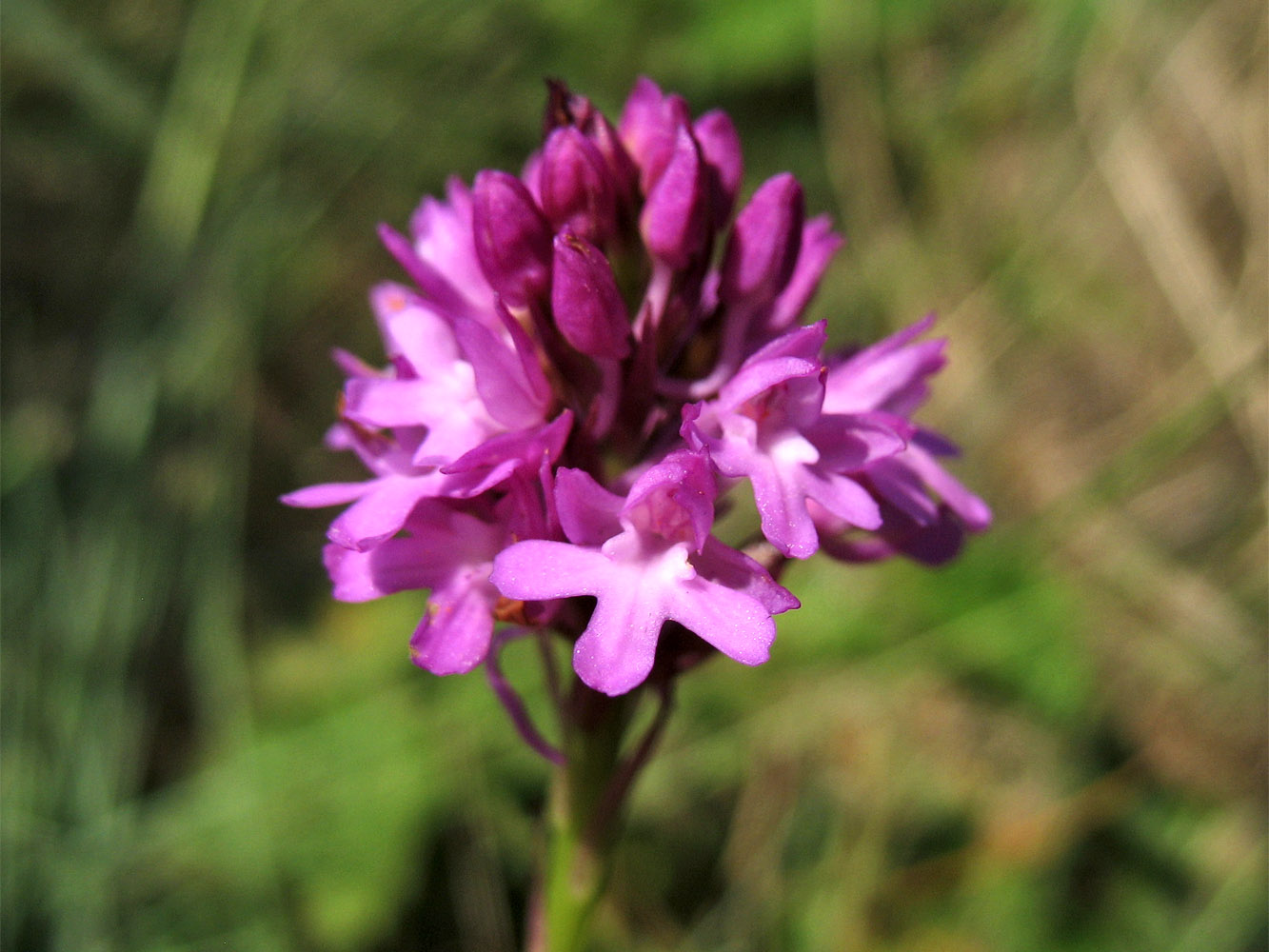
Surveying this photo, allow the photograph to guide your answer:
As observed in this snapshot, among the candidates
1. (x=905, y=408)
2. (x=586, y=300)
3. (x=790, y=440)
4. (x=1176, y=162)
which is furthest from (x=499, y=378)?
(x=1176, y=162)

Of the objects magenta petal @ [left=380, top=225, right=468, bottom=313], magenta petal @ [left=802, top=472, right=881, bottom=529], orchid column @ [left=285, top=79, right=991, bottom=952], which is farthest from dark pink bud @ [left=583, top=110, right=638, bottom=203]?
magenta petal @ [left=802, top=472, right=881, bottom=529]

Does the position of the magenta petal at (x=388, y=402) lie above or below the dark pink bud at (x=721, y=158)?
below

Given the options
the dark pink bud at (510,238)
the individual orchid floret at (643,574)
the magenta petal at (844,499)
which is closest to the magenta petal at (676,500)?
the individual orchid floret at (643,574)

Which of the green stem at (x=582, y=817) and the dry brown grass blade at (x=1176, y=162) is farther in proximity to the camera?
the dry brown grass blade at (x=1176, y=162)

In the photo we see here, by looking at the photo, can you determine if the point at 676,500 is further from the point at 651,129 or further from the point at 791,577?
the point at 791,577

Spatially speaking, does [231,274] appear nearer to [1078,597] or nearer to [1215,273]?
[1078,597]

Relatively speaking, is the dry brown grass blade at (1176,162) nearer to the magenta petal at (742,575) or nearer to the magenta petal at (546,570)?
the magenta petal at (742,575)

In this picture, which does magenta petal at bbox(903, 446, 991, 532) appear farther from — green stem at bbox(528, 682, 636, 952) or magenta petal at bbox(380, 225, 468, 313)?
magenta petal at bbox(380, 225, 468, 313)
